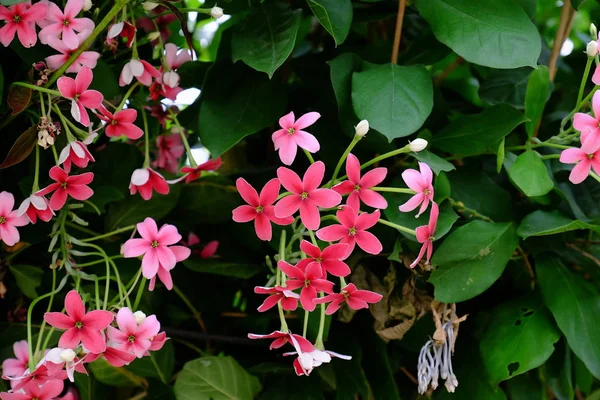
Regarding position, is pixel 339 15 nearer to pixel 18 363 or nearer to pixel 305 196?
pixel 305 196

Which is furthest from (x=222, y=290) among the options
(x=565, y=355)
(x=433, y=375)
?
(x=565, y=355)

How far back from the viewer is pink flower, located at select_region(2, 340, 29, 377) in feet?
1.97

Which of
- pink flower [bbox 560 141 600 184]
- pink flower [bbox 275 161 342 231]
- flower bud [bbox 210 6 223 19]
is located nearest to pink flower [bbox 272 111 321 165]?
pink flower [bbox 275 161 342 231]

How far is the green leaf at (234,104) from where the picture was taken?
2.15ft

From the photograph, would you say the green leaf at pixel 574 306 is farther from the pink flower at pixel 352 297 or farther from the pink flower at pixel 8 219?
the pink flower at pixel 8 219

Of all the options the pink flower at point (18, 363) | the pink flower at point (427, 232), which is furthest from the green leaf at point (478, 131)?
the pink flower at point (18, 363)

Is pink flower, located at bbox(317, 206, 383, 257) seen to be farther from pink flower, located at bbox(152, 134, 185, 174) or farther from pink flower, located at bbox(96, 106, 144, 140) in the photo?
pink flower, located at bbox(152, 134, 185, 174)

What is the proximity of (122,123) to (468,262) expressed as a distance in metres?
0.34

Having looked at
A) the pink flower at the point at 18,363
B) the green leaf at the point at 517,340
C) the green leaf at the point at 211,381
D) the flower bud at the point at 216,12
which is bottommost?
the green leaf at the point at 211,381

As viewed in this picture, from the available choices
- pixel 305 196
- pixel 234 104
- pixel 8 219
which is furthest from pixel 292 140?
pixel 8 219

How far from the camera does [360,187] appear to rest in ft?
1.84

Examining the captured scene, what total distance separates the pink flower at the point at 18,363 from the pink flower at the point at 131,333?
11 centimetres

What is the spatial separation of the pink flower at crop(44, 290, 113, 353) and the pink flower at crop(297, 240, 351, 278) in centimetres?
16

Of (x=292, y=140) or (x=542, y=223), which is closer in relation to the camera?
(x=292, y=140)
